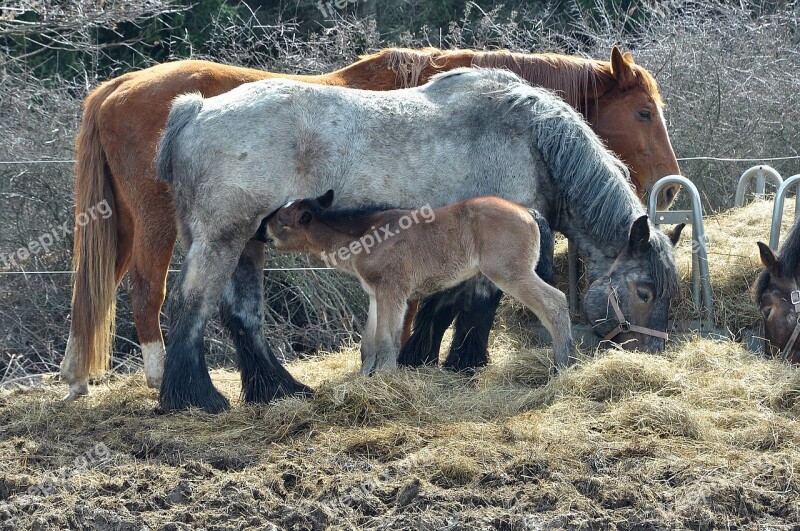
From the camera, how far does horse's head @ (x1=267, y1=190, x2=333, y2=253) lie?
5680mm

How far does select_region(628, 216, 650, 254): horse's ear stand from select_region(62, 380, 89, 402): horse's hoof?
3.63 m

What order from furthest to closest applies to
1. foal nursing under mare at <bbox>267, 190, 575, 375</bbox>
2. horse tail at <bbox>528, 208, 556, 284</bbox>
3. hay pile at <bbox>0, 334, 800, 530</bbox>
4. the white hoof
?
the white hoof, horse tail at <bbox>528, 208, 556, 284</bbox>, foal nursing under mare at <bbox>267, 190, 575, 375</bbox>, hay pile at <bbox>0, 334, 800, 530</bbox>

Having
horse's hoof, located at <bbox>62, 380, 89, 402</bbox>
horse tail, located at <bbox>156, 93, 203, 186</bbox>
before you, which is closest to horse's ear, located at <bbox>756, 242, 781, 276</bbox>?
horse tail, located at <bbox>156, 93, 203, 186</bbox>

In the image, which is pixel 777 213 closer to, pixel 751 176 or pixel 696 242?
pixel 696 242

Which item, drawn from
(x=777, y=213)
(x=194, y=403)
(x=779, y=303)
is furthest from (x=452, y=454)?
(x=777, y=213)

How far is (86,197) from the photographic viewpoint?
20.7 ft

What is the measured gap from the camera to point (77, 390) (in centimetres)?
623

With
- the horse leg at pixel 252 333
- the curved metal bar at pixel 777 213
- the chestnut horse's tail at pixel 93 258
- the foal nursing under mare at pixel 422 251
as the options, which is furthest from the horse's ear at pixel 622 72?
the chestnut horse's tail at pixel 93 258

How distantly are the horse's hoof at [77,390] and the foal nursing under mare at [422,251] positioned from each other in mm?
1686

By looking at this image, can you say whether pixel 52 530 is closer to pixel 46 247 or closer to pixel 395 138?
pixel 395 138

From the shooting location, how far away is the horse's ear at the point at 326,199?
5590mm

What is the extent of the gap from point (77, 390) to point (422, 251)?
8.17ft

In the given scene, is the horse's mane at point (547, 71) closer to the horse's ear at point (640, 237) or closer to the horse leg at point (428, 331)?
the horse's ear at point (640, 237)

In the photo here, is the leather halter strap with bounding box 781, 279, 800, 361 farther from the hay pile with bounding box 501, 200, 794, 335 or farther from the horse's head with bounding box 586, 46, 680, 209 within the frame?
the horse's head with bounding box 586, 46, 680, 209
